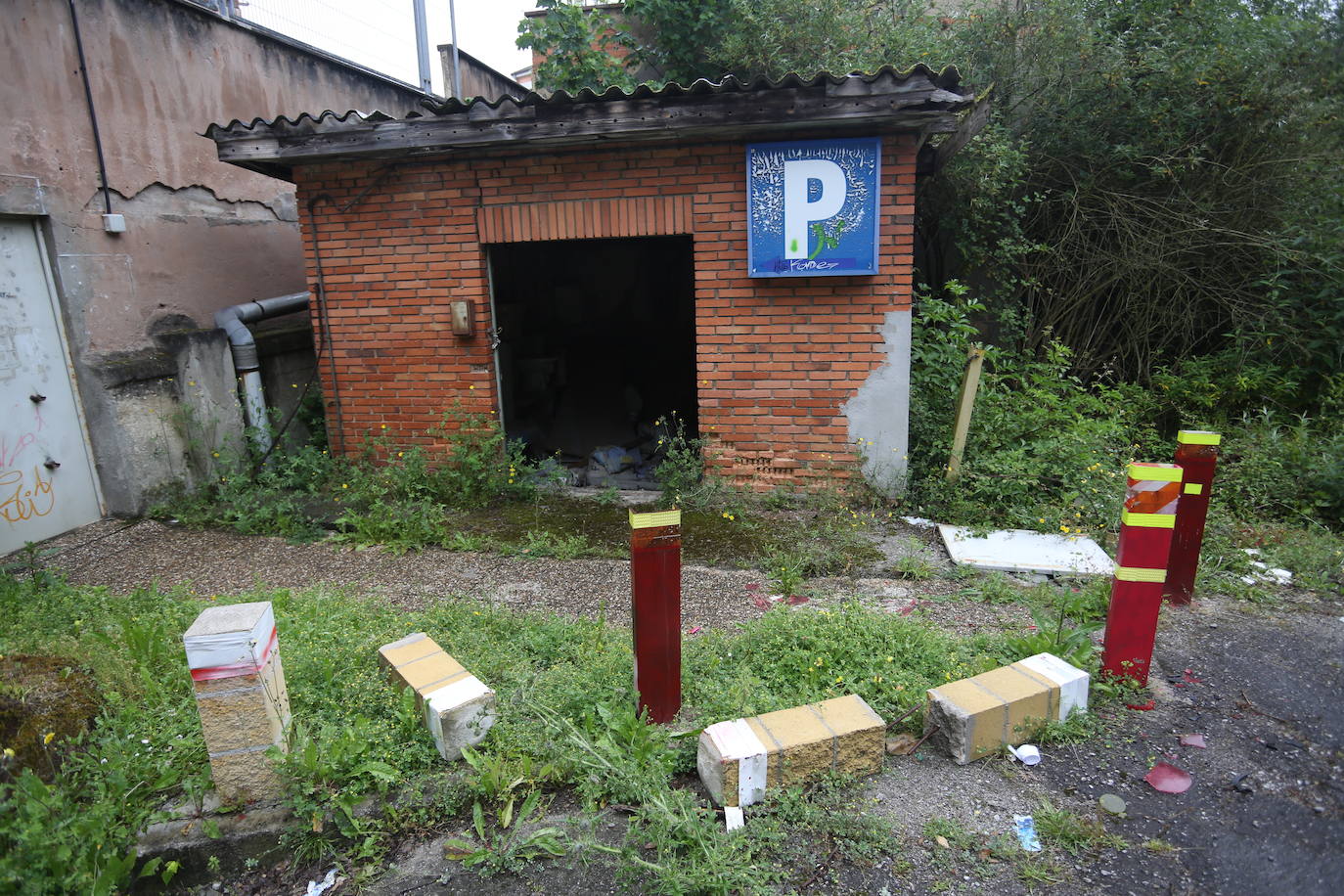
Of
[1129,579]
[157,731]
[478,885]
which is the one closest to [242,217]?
[157,731]

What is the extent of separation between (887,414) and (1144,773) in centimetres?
345

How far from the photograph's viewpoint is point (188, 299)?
22.8 feet

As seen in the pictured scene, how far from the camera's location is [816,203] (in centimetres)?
572

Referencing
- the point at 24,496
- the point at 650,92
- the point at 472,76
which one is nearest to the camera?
the point at 650,92

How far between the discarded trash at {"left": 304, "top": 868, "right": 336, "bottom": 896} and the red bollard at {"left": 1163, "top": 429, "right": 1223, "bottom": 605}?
4421mm

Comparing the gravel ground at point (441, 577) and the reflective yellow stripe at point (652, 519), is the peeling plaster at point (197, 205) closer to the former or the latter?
the gravel ground at point (441, 577)

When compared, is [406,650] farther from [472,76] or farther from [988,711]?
[472,76]

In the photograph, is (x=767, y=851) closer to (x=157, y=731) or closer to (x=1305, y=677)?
(x=157, y=731)

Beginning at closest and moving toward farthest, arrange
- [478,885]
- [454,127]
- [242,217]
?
[478,885] → [454,127] → [242,217]

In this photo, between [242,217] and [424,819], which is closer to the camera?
[424,819]

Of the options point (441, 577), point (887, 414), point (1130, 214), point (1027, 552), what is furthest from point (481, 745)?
point (1130, 214)

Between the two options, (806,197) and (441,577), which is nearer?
(441,577)

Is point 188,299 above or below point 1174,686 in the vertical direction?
above

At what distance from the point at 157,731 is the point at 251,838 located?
2.64ft
